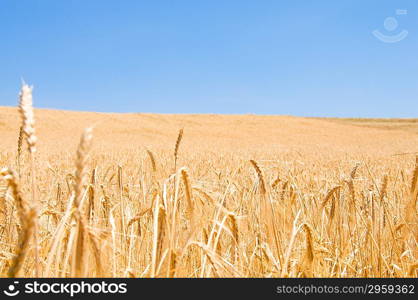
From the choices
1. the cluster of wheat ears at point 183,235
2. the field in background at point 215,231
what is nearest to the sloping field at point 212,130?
the field in background at point 215,231

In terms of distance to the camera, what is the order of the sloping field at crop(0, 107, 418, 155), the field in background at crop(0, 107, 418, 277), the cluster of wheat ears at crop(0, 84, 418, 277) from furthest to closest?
the sloping field at crop(0, 107, 418, 155)
the field in background at crop(0, 107, 418, 277)
the cluster of wheat ears at crop(0, 84, 418, 277)

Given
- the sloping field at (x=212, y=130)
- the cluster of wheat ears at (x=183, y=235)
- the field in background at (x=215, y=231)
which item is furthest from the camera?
the sloping field at (x=212, y=130)

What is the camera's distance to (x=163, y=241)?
3.44ft

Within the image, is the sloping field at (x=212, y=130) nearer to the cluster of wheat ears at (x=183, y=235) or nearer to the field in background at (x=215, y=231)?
the field in background at (x=215, y=231)

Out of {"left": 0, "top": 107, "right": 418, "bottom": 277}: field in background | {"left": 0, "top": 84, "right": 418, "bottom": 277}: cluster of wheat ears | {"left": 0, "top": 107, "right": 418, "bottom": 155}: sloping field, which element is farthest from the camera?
{"left": 0, "top": 107, "right": 418, "bottom": 155}: sloping field

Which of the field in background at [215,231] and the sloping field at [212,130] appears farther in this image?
the sloping field at [212,130]

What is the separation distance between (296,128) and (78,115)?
22067mm

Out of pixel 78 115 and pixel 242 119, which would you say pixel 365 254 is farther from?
pixel 242 119

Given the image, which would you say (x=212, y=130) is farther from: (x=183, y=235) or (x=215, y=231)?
(x=215, y=231)

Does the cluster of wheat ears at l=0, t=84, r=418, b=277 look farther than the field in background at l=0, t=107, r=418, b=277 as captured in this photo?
No

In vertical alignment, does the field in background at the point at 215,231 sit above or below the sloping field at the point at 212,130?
below

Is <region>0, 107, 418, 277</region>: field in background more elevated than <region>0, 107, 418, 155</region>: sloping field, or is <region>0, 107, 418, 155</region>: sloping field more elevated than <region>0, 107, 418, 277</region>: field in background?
<region>0, 107, 418, 155</region>: sloping field

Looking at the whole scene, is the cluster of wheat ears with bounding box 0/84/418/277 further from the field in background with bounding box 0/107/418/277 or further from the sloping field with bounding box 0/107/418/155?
the sloping field with bounding box 0/107/418/155

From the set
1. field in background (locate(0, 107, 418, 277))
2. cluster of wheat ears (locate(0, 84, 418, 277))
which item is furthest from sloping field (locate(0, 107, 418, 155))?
cluster of wheat ears (locate(0, 84, 418, 277))
